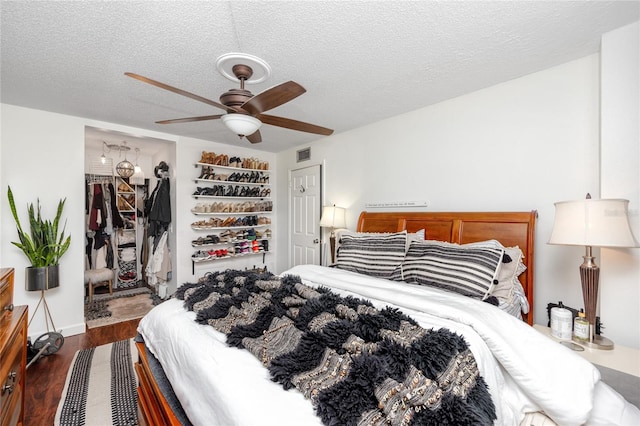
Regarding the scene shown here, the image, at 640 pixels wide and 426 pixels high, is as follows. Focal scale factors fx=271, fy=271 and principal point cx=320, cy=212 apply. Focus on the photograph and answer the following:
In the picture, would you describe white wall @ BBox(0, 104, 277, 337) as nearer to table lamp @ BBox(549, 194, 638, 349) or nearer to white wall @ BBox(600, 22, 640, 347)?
table lamp @ BBox(549, 194, 638, 349)

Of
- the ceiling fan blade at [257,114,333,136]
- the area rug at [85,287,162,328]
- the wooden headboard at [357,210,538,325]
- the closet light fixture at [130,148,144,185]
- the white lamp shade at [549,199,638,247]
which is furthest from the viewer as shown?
the closet light fixture at [130,148,144,185]

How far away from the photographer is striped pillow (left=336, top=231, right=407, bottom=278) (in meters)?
2.28

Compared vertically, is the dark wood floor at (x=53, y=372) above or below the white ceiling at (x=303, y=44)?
below

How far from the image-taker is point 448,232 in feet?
8.09

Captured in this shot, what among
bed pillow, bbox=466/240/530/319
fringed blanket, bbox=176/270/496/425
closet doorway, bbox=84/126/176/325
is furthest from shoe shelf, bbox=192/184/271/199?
bed pillow, bbox=466/240/530/319

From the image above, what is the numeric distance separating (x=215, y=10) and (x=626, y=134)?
8.10 ft

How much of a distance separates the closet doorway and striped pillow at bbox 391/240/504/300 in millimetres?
3329

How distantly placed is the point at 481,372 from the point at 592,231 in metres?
1.01

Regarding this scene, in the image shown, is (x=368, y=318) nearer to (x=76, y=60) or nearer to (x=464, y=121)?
(x=464, y=121)

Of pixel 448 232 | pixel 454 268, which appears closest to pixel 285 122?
pixel 454 268

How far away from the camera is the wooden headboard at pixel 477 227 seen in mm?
2014

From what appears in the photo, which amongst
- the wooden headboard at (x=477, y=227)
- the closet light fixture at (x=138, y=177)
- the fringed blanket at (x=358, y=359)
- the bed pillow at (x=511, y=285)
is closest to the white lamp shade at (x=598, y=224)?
the bed pillow at (x=511, y=285)

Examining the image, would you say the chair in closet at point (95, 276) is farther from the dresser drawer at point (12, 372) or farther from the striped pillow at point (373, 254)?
the striped pillow at point (373, 254)

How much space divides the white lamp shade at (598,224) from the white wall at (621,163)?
288 millimetres
